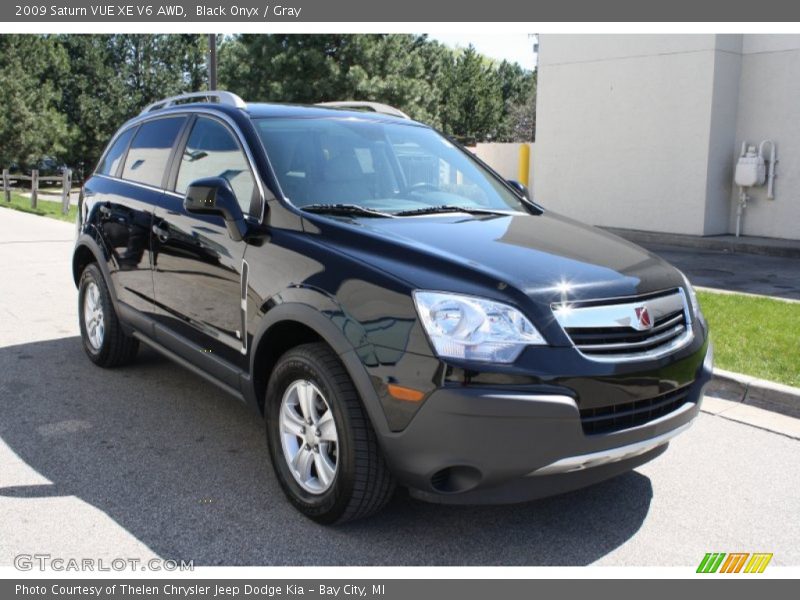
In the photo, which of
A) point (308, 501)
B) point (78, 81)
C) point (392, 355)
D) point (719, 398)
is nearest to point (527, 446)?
point (392, 355)

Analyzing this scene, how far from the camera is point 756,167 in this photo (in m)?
13.3

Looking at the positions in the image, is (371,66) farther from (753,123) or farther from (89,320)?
(89,320)

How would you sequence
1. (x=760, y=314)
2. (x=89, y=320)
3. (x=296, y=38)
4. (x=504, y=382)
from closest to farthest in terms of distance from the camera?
(x=504, y=382) → (x=89, y=320) → (x=760, y=314) → (x=296, y=38)

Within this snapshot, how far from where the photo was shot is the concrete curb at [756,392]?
515 centimetres

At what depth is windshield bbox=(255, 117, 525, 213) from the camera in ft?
13.7

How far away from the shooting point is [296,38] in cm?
3094

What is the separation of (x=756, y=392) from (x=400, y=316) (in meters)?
3.18

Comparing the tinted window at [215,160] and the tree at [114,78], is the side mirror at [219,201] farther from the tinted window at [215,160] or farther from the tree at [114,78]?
the tree at [114,78]

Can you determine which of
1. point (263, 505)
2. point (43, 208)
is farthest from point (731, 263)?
point (43, 208)

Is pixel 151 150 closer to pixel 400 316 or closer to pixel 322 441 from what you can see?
pixel 322 441

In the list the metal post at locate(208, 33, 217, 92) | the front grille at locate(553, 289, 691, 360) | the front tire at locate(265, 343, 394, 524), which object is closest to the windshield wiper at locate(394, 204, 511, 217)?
the front tire at locate(265, 343, 394, 524)

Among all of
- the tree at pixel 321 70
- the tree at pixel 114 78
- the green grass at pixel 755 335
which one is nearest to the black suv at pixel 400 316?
the green grass at pixel 755 335

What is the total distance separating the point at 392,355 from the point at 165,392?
284cm

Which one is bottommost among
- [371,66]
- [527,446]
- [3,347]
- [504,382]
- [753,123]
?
[3,347]
